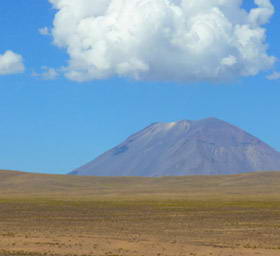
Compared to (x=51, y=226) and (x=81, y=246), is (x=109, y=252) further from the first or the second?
(x=51, y=226)

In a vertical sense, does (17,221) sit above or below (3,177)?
below

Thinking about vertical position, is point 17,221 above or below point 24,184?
below

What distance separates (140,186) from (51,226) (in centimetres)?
13091

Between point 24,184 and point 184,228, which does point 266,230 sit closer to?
point 184,228

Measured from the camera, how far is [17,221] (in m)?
60.6

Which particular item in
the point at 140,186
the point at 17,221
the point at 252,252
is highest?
the point at 140,186

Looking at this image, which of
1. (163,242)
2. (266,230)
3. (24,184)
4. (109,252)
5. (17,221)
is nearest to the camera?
(109,252)

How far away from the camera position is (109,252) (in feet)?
120

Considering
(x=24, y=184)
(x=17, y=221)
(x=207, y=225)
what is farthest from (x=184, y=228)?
(x=24, y=184)

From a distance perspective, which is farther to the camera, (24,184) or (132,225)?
(24,184)

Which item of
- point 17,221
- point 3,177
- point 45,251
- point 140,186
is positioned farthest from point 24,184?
point 45,251

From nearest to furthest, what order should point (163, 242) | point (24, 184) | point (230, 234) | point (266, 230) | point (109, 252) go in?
1. point (109, 252)
2. point (163, 242)
3. point (230, 234)
4. point (266, 230)
5. point (24, 184)

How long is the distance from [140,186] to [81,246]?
147081mm

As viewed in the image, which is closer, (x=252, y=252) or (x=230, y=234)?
(x=252, y=252)
